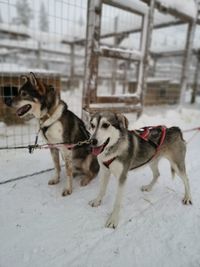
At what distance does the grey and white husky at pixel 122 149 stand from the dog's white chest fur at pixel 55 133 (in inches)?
20.9

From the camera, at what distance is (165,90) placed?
8734 millimetres

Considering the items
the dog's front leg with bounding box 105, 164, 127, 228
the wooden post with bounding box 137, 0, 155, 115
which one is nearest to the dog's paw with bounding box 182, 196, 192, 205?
the dog's front leg with bounding box 105, 164, 127, 228

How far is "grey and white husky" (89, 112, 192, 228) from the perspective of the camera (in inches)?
76.9

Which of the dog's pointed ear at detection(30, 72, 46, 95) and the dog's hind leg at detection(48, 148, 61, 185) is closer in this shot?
the dog's pointed ear at detection(30, 72, 46, 95)

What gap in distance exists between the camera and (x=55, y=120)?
7.88 feet

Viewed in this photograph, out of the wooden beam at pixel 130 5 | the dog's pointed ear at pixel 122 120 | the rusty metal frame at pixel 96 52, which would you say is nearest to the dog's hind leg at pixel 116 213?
the dog's pointed ear at pixel 122 120

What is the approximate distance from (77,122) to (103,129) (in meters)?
0.84

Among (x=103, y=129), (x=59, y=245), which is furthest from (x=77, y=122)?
(x=59, y=245)

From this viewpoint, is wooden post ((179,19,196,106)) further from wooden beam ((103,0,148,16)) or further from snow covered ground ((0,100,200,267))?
snow covered ground ((0,100,200,267))

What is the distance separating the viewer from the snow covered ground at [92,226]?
5.51 feet

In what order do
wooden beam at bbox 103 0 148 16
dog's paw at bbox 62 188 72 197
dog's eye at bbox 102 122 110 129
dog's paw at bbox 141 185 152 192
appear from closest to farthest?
dog's eye at bbox 102 122 110 129
dog's paw at bbox 62 188 72 197
dog's paw at bbox 141 185 152 192
wooden beam at bbox 103 0 148 16

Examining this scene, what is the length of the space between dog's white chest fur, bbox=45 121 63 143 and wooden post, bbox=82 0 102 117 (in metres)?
1.43

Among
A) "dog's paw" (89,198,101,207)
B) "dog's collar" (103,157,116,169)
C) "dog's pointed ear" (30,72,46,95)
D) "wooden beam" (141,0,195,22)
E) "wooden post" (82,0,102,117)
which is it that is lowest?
"dog's paw" (89,198,101,207)

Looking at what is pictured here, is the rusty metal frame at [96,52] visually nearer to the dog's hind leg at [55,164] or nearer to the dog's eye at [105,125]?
the dog's hind leg at [55,164]
